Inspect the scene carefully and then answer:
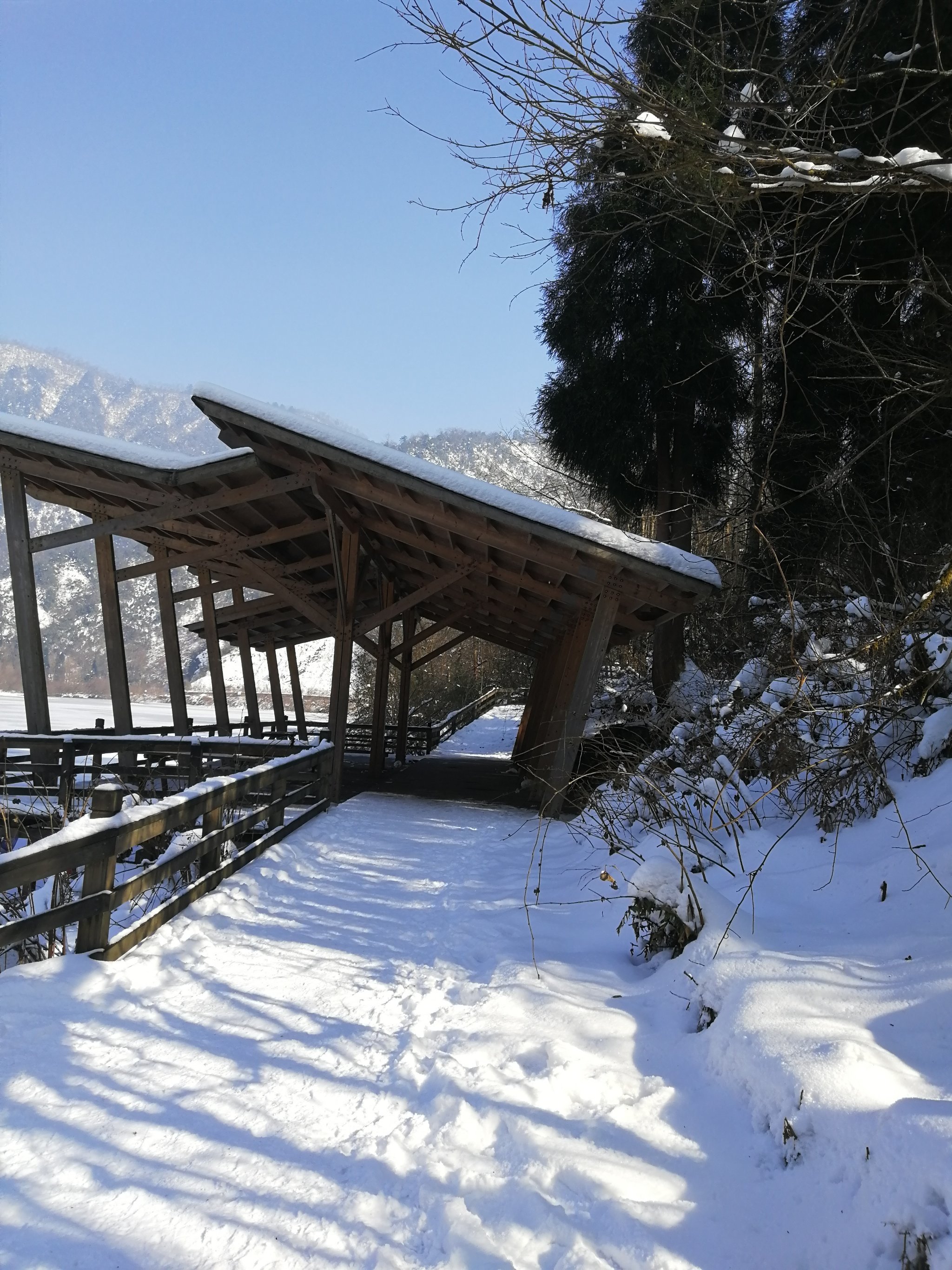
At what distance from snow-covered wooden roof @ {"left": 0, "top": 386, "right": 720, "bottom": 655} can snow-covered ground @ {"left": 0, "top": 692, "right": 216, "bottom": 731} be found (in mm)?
19972

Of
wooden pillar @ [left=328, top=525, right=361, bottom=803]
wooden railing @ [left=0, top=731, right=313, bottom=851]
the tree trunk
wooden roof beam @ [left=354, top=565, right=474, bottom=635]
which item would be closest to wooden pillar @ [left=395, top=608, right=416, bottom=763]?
the tree trunk

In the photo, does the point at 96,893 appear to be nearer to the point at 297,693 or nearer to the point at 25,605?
the point at 25,605

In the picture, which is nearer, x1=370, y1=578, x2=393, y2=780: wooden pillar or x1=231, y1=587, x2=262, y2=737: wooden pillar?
x1=370, y1=578, x2=393, y2=780: wooden pillar

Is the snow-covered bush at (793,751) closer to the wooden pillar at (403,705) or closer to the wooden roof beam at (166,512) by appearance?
the wooden roof beam at (166,512)

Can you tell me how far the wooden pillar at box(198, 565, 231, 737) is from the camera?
13055mm

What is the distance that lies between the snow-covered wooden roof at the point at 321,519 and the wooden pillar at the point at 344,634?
0.26 metres

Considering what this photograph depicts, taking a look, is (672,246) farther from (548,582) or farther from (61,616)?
(61,616)

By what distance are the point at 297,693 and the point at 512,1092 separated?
20.1m

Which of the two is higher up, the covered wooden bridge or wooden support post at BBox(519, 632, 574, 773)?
the covered wooden bridge

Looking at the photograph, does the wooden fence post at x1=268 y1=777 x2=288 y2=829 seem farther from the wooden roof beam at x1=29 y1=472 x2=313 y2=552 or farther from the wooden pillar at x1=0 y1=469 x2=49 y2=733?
the wooden pillar at x1=0 y1=469 x2=49 y2=733

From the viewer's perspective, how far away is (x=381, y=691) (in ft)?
52.5

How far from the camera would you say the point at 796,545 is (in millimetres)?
11977

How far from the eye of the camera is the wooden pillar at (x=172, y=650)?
1197cm

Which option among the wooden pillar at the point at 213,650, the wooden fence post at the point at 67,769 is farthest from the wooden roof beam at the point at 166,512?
the wooden fence post at the point at 67,769
